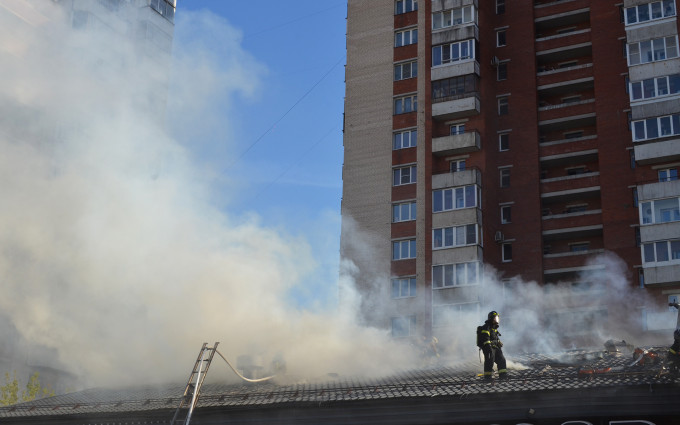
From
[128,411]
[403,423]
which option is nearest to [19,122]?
[128,411]

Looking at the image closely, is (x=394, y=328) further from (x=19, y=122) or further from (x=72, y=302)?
(x=19, y=122)

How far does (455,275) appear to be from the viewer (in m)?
56.8

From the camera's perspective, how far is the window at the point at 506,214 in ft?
195

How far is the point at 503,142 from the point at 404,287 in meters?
13.0

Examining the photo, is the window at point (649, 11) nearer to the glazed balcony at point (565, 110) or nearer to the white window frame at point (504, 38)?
the glazed balcony at point (565, 110)

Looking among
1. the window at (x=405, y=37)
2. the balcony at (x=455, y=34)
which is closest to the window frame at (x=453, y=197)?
the balcony at (x=455, y=34)

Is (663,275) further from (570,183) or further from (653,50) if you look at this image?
(653,50)

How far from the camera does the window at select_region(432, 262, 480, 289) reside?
56.3 metres

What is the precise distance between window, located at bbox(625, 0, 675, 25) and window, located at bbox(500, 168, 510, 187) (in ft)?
42.8

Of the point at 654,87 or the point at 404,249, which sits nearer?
the point at 654,87

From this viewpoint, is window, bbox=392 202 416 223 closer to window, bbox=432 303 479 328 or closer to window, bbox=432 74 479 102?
window, bbox=432 303 479 328

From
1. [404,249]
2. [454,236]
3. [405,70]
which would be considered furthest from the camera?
[405,70]

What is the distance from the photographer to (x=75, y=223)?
38062 mm

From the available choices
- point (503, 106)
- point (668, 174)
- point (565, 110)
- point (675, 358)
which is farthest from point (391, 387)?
point (503, 106)
